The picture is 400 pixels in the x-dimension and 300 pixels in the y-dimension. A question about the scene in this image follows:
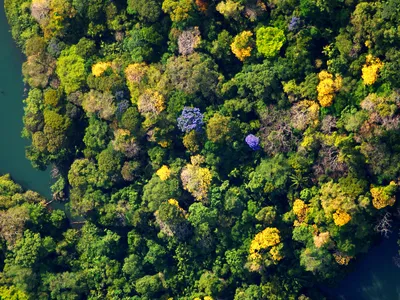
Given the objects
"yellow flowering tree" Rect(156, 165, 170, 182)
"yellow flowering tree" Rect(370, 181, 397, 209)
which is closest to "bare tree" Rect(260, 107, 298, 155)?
"yellow flowering tree" Rect(370, 181, 397, 209)

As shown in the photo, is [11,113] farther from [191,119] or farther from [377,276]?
[377,276]

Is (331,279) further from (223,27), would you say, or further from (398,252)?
(223,27)

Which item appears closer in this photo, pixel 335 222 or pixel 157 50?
pixel 335 222

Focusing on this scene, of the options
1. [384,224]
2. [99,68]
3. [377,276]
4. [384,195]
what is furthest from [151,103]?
[377,276]

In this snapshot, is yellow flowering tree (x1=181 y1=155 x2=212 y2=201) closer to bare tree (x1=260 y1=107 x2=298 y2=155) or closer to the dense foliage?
the dense foliage

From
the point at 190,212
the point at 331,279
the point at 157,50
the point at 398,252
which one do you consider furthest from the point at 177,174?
the point at 398,252

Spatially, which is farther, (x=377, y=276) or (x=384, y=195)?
(x=377, y=276)

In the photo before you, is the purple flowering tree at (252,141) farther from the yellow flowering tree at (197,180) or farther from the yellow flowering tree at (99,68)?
the yellow flowering tree at (99,68)
